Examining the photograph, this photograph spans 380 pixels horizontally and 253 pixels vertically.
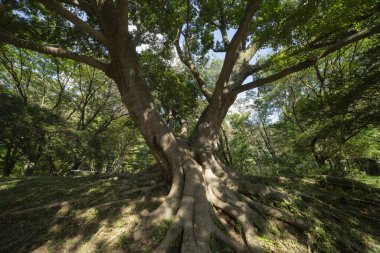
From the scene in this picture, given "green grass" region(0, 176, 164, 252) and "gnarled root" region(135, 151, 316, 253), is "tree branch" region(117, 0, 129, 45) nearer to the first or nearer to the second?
"gnarled root" region(135, 151, 316, 253)

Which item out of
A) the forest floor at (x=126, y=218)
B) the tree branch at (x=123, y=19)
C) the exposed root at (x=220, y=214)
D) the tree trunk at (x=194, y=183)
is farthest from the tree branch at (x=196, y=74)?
the forest floor at (x=126, y=218)

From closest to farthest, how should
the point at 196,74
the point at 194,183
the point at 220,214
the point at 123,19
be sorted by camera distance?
the point at 220,214 < the point at 194,183 < the point at 123,19 < the point at 196,74

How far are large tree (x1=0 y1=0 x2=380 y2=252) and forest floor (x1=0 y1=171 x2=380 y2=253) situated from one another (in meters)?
0.38

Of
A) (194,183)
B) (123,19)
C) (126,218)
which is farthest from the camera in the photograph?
(123,19)

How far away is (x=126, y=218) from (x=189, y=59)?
586cm

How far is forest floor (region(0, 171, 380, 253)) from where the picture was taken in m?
3.22

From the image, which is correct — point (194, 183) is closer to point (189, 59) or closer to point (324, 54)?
point (324, 54)

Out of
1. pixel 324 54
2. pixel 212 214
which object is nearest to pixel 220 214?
pixel 212 214

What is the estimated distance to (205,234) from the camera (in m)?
3.08

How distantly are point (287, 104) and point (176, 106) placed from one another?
12803 millimetres

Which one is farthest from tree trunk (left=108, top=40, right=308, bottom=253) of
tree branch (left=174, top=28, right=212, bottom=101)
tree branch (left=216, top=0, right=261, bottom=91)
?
Result: tree branch (left=174, top=28, right=212, bottom=101)

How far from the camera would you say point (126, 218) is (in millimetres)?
3805

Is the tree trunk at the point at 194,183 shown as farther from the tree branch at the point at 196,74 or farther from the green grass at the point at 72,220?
the tree branch at the point at 196,74

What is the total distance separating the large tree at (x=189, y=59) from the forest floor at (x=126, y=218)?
15.1 inches
